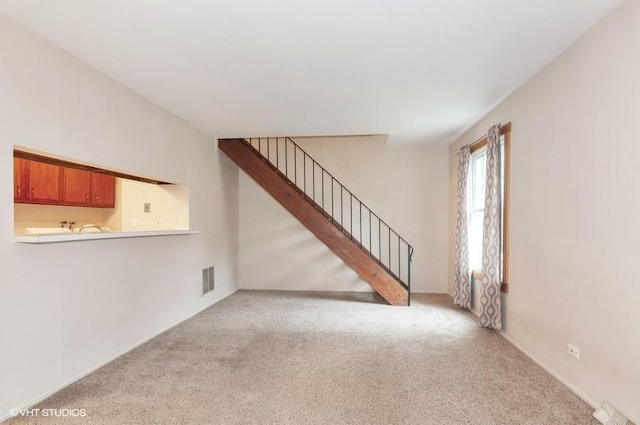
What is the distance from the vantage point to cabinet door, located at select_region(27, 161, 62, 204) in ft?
12.7

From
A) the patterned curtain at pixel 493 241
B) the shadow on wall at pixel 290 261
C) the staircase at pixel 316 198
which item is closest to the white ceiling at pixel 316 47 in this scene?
the patterned curtain at pixel 493 241

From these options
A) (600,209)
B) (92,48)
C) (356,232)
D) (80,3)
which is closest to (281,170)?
(356,232)

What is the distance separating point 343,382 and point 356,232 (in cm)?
386

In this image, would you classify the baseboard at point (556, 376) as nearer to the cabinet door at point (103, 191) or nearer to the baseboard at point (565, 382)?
the baseboard at point (565, 382)

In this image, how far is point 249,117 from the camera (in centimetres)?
437

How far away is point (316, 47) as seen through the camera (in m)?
2.62

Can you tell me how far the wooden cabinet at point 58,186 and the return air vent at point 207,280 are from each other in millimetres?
1582

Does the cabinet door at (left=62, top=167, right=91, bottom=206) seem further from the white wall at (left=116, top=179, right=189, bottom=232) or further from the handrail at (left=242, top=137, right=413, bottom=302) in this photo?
the handrail at (left=242, top=137, right=413, bottom=302)

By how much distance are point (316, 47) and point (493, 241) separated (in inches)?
109

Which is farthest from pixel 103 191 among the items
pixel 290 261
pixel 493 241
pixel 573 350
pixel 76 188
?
pixel 573 350

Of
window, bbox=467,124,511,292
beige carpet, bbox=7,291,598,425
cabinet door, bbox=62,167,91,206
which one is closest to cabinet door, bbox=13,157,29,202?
cabinet door, bbox=62,167,91,206

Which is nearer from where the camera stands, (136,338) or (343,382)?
(343,382)

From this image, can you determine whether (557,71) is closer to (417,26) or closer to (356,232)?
(417,26)

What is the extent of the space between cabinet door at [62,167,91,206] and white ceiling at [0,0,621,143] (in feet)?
5.25
